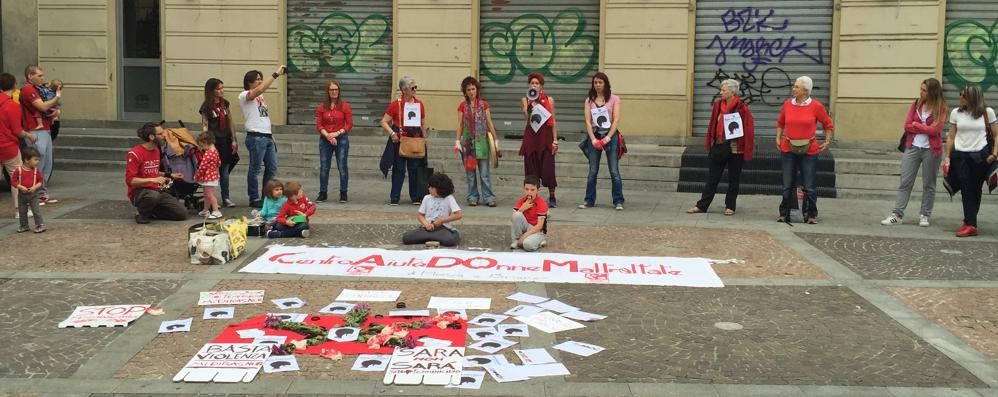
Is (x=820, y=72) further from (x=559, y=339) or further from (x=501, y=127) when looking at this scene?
(x=559, y=339)

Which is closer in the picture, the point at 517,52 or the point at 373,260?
the point at 373,260

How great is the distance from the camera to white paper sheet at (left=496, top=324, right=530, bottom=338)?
705 cm

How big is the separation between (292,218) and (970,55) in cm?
1106

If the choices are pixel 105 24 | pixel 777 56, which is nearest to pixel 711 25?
pixel 777 56

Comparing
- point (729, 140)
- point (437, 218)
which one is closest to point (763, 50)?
point (729, 140)

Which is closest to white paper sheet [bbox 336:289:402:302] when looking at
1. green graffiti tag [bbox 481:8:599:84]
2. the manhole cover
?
the manhole cover

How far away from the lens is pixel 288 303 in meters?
7.85

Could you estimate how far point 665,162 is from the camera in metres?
15.4

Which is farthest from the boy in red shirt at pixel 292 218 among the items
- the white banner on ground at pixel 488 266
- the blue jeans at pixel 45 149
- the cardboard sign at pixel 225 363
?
the blue jeans at pixel 45 149

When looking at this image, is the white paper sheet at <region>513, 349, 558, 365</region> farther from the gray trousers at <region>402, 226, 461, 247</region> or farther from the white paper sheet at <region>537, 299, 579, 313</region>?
the gray trousers at <region>402, 226, 461, 247</region>

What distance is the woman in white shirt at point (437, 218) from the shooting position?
403 inches

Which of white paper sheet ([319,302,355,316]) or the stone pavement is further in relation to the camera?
white paper sheet ([319,302,355,316])

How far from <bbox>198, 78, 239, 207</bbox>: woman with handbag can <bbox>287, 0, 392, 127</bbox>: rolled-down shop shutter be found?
18.7ft

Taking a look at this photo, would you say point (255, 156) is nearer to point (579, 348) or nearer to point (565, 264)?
point (565, 264)
